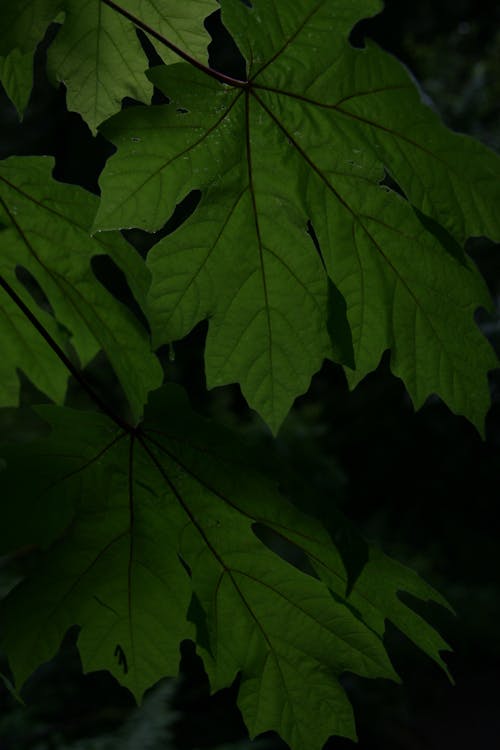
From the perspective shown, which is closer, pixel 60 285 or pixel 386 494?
Result: pixel 60 285

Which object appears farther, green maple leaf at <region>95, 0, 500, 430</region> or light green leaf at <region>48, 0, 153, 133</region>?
light green leaf at <region>48, 0, 153, 133</region>

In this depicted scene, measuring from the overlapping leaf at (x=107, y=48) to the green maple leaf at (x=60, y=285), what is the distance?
0.36 ft

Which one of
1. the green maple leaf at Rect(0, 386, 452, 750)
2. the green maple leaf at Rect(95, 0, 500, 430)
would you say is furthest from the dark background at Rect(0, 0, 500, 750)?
the green maple leaf at Rect(95, 0, 500, 430)

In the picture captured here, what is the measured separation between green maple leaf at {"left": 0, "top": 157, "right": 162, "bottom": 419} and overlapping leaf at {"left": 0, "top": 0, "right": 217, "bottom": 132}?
0.11 meters

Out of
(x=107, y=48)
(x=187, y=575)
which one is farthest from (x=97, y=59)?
(x=187, y=575)

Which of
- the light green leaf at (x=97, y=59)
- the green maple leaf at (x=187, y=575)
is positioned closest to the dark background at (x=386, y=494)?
the green maple leaf at (x=187, y=575)

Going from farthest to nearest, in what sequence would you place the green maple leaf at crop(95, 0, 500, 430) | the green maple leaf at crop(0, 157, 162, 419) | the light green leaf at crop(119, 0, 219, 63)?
the green maple leaf at crop(0, 157, 162, 419)
the light green leaf at crop(119, 0, 219, 63)
the green maple leaf at crop(95, 0, 500, 430)

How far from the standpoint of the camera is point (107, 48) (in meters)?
1.16

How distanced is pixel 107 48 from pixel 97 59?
0.02 m

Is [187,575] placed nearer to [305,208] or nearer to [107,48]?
[305,208]

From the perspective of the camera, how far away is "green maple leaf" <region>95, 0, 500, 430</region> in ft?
3.00

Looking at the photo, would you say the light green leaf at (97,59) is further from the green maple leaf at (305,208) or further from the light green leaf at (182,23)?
the green maple leaf at (305,208)

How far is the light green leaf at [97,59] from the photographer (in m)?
1.14

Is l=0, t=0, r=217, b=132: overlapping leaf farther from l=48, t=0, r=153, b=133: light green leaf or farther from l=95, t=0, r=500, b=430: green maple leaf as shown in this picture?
l=95, t=0, r=500, b=430: green maple leaf
